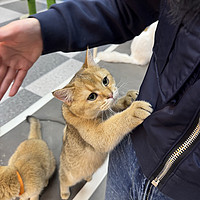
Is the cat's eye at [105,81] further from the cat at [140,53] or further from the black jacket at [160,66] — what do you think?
the cat at [140,53]

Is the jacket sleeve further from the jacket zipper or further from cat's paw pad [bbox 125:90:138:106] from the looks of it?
the jacket zipper

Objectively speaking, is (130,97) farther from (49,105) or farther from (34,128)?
(49,105)

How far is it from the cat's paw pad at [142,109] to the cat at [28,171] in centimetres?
78

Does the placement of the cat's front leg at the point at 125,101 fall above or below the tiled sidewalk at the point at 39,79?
above

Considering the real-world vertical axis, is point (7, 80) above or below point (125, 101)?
above

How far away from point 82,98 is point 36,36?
29cm

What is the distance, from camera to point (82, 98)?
0.85 m

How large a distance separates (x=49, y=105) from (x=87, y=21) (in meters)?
1.20

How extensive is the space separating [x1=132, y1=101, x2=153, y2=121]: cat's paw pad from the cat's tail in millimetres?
1039

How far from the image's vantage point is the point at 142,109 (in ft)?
2.10

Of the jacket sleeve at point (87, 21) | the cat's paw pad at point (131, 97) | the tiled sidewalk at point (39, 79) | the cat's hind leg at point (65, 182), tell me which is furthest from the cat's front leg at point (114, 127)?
the tiled sidewalk at point (39, 79)

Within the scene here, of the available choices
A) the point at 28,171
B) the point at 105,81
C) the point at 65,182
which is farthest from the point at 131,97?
the point at 28,171

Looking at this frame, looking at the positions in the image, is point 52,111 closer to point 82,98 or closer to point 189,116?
point 82,98

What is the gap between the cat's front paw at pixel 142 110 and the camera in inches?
24.5
